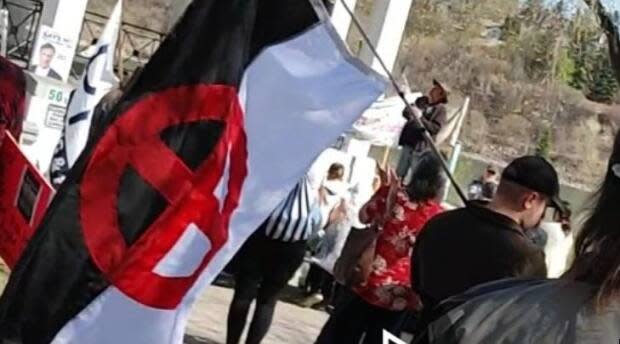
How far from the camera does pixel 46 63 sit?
15.1 meters

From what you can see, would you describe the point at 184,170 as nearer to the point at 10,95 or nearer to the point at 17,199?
the point at 17,199

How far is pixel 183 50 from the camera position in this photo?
4.07 metres

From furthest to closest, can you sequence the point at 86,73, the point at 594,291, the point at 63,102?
1. the point at 63,102
2. the point at 86,73
3. the point at 594,291

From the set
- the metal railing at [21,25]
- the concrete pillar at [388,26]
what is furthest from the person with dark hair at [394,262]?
the concrete pillar at [388,26]

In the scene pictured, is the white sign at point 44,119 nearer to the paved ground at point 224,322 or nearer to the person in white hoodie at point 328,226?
the paved ground at point 224,322

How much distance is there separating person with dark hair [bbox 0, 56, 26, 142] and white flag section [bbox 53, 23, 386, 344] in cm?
291

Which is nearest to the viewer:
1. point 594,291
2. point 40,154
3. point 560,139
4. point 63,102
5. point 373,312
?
point 594,291

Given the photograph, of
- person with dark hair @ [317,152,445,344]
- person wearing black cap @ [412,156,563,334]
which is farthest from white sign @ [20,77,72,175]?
person wearing black cap @ [412,156,563,334]

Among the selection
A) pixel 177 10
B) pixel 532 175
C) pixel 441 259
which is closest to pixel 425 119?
pixel 177 10

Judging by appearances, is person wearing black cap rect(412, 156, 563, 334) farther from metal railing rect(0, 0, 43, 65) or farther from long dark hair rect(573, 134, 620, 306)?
metal railing rect(0, 0, 43, 65)

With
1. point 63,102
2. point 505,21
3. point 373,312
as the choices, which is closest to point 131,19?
point 505,21

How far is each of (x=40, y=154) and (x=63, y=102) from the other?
3.85 feet

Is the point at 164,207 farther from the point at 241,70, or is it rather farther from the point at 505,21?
the point at 505,21

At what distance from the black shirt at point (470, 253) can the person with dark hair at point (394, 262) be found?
6.06 ft
